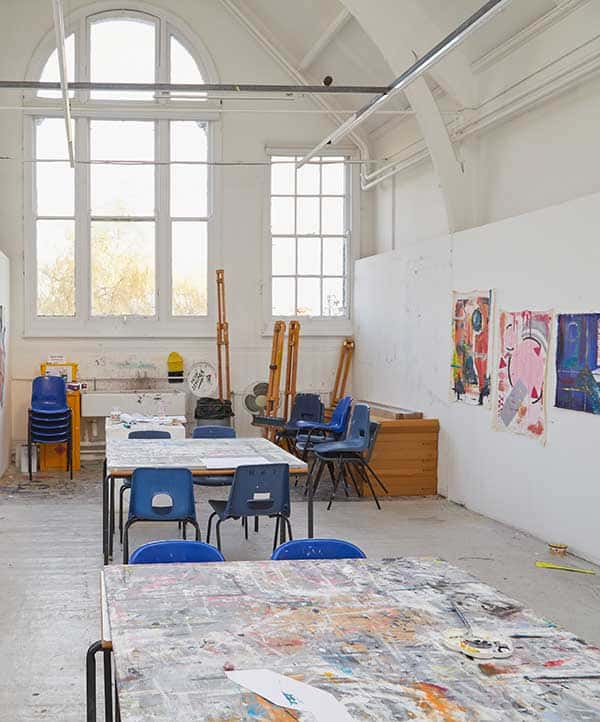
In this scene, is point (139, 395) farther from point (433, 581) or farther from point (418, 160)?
point (433, 581)

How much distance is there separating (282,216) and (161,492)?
24.6 ft

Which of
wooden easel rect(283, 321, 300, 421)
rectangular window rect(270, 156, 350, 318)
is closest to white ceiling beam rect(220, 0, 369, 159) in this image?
rectangular window rect(270, 156, 350, 318)

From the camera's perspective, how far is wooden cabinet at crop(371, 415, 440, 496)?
33.2 ft

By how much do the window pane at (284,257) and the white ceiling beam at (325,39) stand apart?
7.66ft

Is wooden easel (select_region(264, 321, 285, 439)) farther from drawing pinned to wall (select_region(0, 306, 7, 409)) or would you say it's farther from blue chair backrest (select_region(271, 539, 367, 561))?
blue chair backrest (select_region(271, 539, 367, 561))

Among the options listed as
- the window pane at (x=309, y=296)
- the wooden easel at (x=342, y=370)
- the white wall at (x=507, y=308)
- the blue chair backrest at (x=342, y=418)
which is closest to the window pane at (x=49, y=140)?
the window pane at (x=309, y=296)

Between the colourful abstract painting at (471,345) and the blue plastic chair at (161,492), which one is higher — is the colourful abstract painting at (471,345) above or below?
above

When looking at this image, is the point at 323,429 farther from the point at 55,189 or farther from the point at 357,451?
the point at 55,189

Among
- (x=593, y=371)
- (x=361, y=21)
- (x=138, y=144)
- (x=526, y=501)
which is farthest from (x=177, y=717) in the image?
(x=138, y=144)

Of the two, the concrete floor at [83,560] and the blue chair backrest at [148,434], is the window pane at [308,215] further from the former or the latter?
the blue chair backrest at [148,434]

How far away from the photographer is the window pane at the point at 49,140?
1273 cm

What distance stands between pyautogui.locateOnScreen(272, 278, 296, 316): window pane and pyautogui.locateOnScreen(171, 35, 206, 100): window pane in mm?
2760

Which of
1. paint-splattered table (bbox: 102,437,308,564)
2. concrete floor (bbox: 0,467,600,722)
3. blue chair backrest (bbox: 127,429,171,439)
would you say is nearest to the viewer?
concrete floor (bbox: 0,467,600,722)

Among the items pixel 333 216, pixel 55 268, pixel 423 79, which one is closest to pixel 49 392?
pixel 55 268
